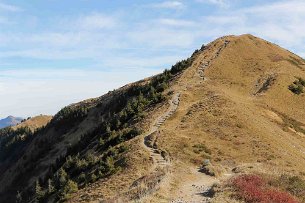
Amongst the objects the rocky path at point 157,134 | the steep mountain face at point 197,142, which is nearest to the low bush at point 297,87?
the steep mountain face at point 197,142

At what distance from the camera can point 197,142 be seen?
47.1 meters

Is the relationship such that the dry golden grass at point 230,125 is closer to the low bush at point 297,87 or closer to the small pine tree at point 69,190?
the low bush at point 297,87

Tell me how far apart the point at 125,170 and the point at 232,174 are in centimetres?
1052

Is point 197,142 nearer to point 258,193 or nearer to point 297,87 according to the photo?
point 258,193

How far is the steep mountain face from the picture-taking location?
109 ft

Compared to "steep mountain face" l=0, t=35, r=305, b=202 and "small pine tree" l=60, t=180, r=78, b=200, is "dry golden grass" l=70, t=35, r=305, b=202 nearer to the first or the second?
"steep mountain face" l=0, t=35, r=305, b=202

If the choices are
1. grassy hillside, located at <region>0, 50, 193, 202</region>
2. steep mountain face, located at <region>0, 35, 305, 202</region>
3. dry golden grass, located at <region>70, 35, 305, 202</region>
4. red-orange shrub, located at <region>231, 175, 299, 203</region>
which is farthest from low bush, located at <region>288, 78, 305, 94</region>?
red-orange shrub, located at <region>231, 175, 299, 203</region>

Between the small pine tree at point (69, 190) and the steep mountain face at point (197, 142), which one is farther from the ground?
the steep mountain face at point (197, 142)

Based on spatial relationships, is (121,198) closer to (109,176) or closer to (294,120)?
(109,176)

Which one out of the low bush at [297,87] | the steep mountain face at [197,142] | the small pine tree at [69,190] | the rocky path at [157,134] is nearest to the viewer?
the steep mountain face at [197,142]

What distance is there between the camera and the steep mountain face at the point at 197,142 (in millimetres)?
33312

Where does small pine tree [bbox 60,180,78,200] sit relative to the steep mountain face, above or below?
below

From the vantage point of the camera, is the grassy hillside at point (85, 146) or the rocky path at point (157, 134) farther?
the grassy hillside at point (85, 146)

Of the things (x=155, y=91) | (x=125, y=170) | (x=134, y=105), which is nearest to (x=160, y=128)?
(x=125, y=170)
